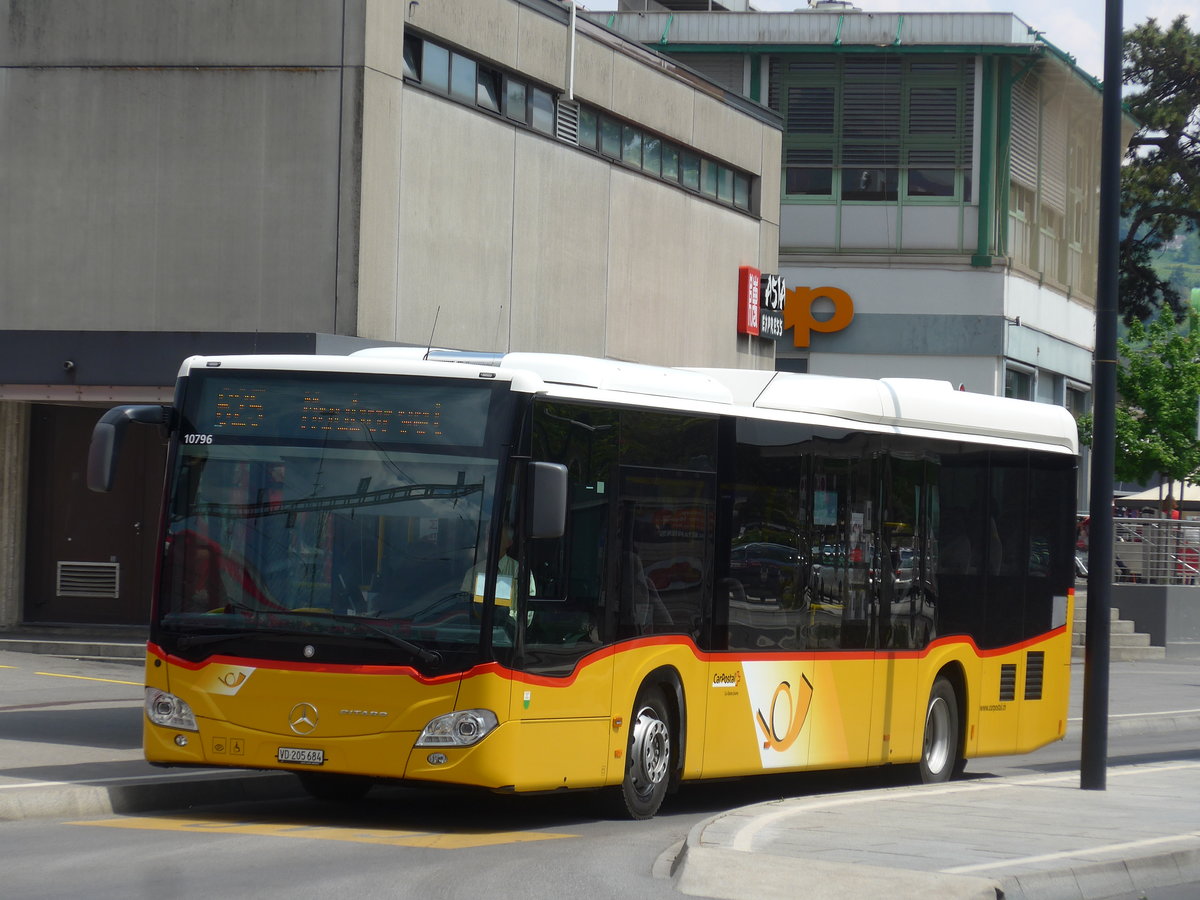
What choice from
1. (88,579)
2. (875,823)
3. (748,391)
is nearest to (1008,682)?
(748,391)

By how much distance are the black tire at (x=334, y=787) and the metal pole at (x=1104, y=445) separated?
4938mm

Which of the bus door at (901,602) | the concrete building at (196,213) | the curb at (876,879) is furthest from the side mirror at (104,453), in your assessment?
the concrete building at (196,213)

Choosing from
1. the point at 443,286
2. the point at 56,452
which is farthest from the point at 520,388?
the point at 56,452

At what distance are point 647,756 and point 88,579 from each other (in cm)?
1298

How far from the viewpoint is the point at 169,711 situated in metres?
11.1

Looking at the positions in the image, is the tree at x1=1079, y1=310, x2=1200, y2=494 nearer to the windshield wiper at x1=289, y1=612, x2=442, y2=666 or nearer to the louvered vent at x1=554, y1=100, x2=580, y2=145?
the louvered vent at x1=554, y1=100, x2=580, y2=145

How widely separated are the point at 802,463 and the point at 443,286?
10.1 meters

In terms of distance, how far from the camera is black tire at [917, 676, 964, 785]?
14.9m

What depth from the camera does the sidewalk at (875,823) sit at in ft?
28.8

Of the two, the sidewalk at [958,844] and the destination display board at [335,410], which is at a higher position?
the destination display board at [335,410]

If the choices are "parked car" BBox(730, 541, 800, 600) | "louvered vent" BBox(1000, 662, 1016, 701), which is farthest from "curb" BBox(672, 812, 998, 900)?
"louvered vent" BBox(1000, 662, 1016, 701)

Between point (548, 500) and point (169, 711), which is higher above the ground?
point (548, 500)

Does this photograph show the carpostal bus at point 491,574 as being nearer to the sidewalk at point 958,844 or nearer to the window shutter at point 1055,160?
the sidewalk at point 958,844

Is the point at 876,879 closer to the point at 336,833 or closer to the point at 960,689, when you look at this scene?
the point at 336,833
